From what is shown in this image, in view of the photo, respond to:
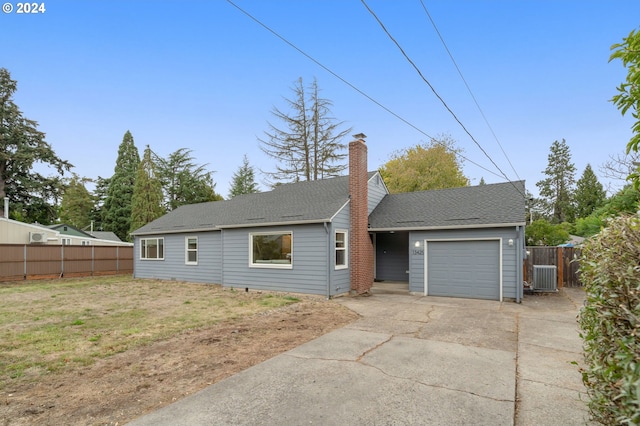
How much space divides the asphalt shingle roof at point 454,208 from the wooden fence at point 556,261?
330 cm

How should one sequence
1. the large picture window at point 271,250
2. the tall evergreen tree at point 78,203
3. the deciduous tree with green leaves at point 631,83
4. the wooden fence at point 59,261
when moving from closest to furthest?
the deciduous tree with green leaves at point 631,83 → the large picture window at point 271,250 → the wooden fence at point 59,261 → the tall evergreen tree at point 78,203

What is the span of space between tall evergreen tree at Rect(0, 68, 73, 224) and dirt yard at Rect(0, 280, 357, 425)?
34.3 metres

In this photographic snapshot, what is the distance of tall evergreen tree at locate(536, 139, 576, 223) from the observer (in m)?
44.7

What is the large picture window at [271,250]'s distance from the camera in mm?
11406

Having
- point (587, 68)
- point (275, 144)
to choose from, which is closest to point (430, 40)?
point (587, 68)

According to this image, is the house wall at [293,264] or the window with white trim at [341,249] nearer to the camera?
the house wall at [293,264]

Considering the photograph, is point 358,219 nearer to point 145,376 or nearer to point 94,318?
point 94,318

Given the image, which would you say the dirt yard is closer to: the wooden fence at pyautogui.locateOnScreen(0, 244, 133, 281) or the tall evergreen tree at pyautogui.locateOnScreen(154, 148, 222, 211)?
the wooden fence at pyautogui.locateOnScreen(0, 244, 133, 281)

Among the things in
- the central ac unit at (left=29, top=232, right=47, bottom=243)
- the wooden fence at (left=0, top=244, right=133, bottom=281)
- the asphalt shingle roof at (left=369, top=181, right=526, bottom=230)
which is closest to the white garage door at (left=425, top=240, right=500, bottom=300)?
the asphalt shingle roof at (left=369, top=181, right=526, bottom=230)

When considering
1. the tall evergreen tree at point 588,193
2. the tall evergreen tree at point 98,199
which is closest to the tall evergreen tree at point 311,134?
the tall evergreen tree at point 98,199

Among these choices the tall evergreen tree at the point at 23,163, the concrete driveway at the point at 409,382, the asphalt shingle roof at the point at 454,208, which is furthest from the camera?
the tall evergreen tree at the point at 23,163

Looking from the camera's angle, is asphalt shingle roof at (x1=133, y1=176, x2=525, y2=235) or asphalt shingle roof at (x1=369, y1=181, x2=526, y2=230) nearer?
asphalt shingle roof at (x1=369, y1=181, x2=526, y2=230)

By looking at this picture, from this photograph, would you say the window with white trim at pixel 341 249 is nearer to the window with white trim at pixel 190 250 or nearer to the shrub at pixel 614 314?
the window with white trim at pixel 190 250

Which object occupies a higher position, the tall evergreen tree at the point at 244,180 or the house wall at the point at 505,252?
the tall evergreen tree at the point at 244,180
